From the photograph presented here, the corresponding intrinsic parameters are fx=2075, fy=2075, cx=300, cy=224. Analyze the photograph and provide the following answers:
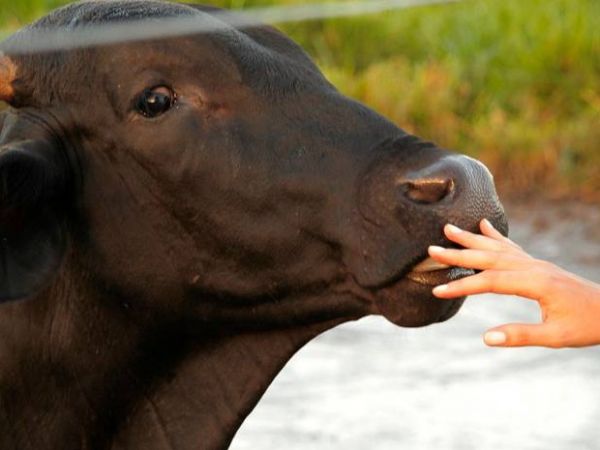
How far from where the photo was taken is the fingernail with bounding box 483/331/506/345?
3.79 metres

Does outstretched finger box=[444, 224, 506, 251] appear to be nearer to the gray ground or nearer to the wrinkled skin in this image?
the wrinkled skin

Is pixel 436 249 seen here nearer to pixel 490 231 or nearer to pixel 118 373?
pixel 490 231

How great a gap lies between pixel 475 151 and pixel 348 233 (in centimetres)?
676

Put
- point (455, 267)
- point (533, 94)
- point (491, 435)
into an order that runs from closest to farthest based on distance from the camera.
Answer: point (455, 267), point (491, 435), point (533, 94)

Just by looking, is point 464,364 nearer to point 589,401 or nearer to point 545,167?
point 589,401

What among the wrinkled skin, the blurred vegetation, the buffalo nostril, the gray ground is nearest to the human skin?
the buffalo nostril

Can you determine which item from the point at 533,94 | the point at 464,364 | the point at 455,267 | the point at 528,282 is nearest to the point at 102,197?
the point at 455,267

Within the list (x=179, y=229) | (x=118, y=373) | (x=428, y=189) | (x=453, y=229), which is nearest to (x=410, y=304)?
(x=428, y=189)

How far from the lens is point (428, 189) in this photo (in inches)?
174

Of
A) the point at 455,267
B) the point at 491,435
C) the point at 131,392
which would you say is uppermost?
the point at 455,267

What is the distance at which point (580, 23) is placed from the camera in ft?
41.7

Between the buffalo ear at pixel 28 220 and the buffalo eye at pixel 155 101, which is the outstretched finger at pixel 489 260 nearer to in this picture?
the buffalo eye at pixel 155 101

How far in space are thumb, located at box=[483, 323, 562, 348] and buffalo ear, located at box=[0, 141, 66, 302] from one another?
1.34m

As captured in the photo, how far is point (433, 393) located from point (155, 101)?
12.2 feet
